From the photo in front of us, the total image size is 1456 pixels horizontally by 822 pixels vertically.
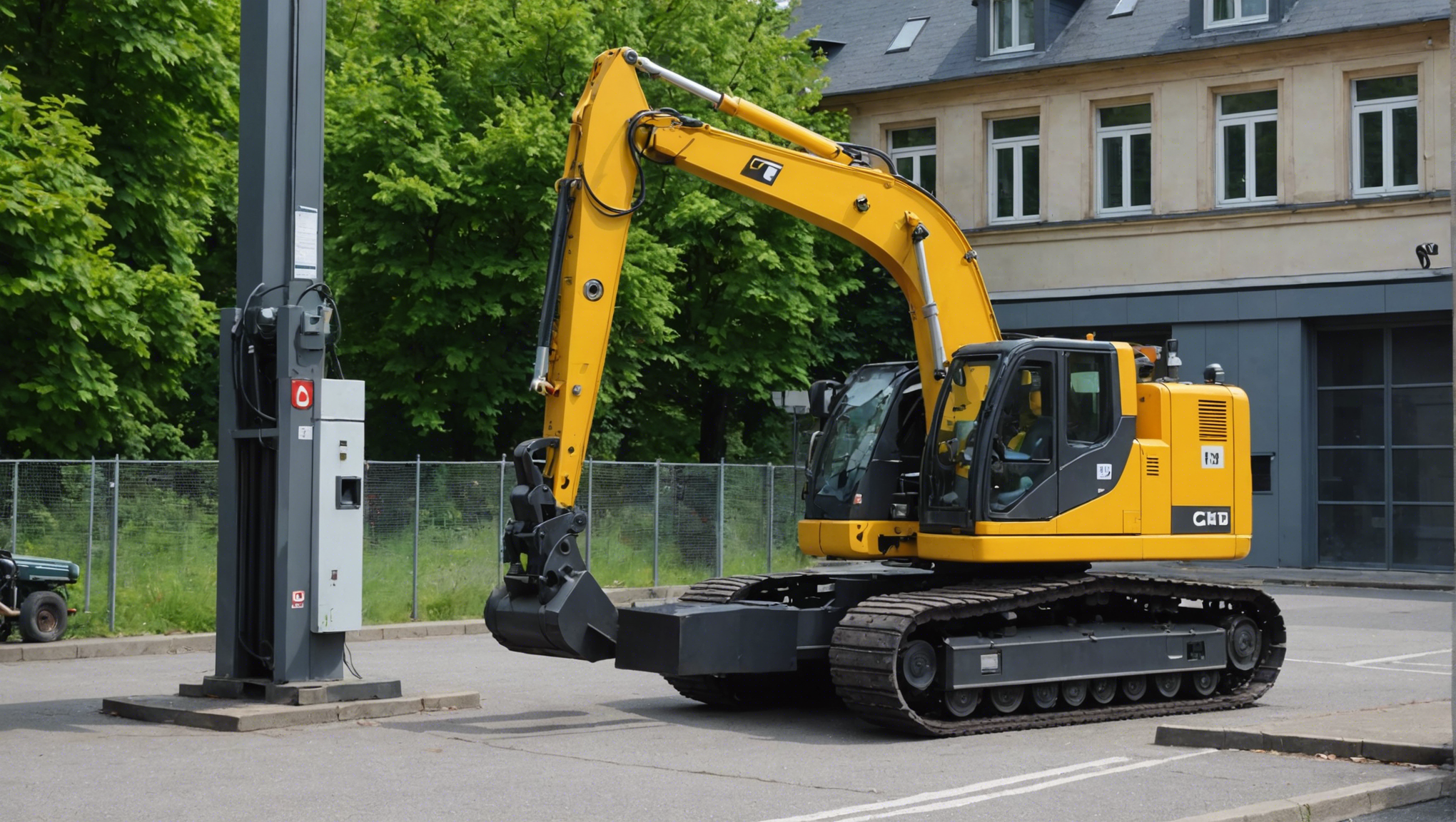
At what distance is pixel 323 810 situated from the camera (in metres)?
8.76

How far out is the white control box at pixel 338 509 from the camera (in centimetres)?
1249

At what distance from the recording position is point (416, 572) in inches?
853

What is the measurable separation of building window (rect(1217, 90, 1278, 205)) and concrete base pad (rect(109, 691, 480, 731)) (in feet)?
80.2

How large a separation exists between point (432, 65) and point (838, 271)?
32.6 feet

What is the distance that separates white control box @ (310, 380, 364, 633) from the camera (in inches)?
492

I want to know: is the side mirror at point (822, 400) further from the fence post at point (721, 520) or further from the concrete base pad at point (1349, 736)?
the fence post at point (721, 520)

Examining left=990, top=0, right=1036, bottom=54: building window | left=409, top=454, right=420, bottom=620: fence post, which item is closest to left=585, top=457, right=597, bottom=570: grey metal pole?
left=409, top=454, right=420, bottom=620: fence post

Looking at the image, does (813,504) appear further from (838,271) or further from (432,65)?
(838,271)

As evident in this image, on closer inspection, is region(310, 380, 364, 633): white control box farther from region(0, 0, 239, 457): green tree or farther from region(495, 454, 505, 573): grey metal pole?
region(0, 0, 239, 457): green tree

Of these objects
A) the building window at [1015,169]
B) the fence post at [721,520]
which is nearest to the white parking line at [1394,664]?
the fence post at [721,520]

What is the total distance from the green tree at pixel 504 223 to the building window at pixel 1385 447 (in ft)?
32.8

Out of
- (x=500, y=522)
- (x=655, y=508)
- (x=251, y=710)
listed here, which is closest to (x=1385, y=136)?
(x=655, y=508)

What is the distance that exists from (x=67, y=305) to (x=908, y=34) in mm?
22953

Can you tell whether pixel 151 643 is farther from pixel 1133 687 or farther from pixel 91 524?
pixel 1133 687
